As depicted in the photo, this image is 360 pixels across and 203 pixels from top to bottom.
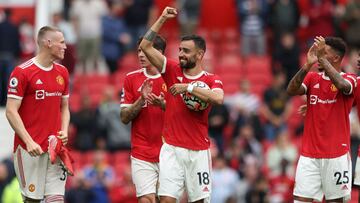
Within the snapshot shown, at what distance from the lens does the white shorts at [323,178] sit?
56.3 feet

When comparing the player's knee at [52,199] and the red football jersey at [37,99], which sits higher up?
the red football jersey at [37,99]

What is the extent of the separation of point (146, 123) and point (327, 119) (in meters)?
2.62

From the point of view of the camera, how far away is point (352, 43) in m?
30.3

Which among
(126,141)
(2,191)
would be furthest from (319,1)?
(2,191)

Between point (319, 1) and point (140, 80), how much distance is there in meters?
15.0

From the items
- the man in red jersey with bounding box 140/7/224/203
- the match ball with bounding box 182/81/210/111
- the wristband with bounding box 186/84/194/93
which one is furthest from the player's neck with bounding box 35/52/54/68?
the wristband with bounding box 186/84/194/93

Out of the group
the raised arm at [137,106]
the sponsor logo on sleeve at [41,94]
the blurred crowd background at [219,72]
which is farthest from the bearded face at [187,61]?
the blurred crowd background at [219,72]

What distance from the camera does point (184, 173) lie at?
17.1 metres

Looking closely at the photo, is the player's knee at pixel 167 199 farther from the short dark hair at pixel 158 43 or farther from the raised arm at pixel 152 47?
the short dark hair at pixel 158 43

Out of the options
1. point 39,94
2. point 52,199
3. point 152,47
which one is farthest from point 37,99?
point 152,47

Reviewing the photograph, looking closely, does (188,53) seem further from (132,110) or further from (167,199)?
(167,199)

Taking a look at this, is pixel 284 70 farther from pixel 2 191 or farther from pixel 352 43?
pixel 2 191

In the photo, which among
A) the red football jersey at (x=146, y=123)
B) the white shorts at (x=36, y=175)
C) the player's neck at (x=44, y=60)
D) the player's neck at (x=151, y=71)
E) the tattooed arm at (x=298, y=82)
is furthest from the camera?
the player's neck at (x=151, y=71)

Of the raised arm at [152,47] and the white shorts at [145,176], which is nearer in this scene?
the raised arm at [152,47]
